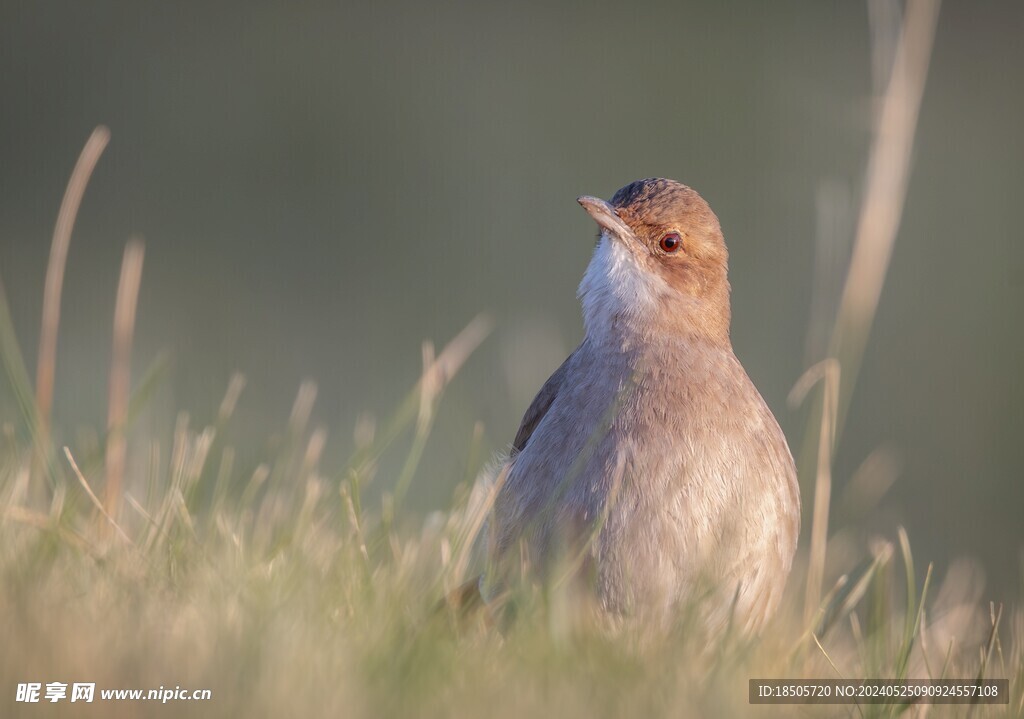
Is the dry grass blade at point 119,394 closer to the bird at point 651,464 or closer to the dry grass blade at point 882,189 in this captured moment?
the bird at point 651,464

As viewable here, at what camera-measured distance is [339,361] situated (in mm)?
11852

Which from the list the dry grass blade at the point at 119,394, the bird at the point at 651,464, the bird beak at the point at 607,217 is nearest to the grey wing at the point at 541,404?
the bird at the point at 651,464

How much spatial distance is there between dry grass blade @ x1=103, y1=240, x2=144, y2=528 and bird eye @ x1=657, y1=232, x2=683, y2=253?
191 cm

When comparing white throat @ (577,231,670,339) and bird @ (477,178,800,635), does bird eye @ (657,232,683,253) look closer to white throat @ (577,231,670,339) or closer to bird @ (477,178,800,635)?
bird @ (477,178,800,635)

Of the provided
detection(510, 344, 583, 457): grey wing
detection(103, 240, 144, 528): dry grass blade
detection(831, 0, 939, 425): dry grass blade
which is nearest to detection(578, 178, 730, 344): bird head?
detection(510, 344, 583, 457): grey wing

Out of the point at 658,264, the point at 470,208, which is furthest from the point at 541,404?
the point at 470,208

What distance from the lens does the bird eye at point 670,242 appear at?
226 inches

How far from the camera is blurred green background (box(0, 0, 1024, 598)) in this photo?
490 inches

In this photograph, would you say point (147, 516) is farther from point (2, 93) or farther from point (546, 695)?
point (2, 93)

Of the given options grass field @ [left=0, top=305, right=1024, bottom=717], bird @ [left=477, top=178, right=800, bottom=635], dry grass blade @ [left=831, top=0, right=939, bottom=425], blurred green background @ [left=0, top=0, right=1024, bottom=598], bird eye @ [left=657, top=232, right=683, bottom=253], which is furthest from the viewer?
blurred green background @ [left=0, top=0, right=1024, bottom=598]

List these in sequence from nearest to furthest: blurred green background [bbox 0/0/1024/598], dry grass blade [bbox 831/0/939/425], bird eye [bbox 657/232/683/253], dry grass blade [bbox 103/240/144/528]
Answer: dry grass blade [bbox 103/240/144/528] → dry grass blade [bbox 831/0/939/425] → bird eye [bbox 657/232/683/253] → blurred green background [bbox 0/0/1024/598]

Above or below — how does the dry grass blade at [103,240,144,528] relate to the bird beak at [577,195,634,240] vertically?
below

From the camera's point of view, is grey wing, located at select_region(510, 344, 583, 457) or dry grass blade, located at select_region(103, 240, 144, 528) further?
grey wing, located at select_region(510, 344, 583, 457)

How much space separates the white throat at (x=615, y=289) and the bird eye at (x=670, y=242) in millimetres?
117
